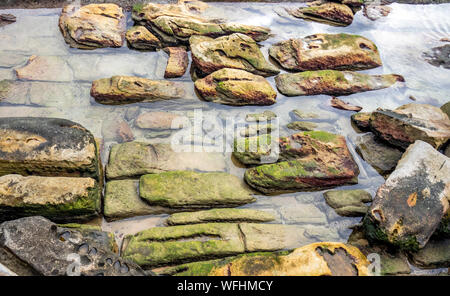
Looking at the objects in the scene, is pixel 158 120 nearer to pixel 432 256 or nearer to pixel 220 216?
pixel 220 216

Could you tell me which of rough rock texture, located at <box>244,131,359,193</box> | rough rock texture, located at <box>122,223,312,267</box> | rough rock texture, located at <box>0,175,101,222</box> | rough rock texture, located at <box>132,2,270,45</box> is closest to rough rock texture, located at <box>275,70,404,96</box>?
rough rock texture, located at <box>244,131,359,193</box>

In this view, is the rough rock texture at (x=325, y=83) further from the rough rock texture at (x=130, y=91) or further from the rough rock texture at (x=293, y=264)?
the rough rock texture at (x=293, y=264)

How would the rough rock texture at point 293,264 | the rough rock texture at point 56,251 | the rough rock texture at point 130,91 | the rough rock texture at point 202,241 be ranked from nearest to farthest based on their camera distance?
the rough rock texture at point 56,251
the rough rock texture at point 293,264
the rough rock texture at point 202,241
the rough rock texture at point 130,91

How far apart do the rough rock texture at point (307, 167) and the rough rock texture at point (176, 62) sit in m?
1.60

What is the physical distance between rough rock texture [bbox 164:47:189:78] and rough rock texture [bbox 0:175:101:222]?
191cm

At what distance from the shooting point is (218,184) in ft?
11.0

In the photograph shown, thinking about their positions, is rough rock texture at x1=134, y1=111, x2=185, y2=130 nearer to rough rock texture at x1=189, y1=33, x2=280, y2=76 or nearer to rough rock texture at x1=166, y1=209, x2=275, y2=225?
rough rock texture at x1=189, y1=33, x2=280, y2=76

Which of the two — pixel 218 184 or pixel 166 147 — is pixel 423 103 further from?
pixel 166 147

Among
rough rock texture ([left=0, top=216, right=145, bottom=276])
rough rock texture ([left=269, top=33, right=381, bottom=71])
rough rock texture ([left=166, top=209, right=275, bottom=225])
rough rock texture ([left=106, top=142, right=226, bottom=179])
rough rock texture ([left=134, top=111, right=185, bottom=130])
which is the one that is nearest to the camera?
rough rock texture ([left=0, top=216, right=145, bottom=276])

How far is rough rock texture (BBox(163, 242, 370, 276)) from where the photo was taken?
2.56m

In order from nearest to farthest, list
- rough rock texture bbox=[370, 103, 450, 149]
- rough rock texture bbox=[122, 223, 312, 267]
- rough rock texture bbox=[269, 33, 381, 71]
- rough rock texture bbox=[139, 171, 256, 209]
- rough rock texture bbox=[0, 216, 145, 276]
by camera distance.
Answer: rough rock texture bbox=[0, 216, 145, 276], rough rock texture bbox=[122, 223, 312, 267], rough rock texture bbox=[139, 171, 256, 209], rough rock texture bbox=[370, 103, 450, 149], rough rock texture bbox=[269, 33, 381, 71]

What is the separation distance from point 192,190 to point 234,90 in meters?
1.42

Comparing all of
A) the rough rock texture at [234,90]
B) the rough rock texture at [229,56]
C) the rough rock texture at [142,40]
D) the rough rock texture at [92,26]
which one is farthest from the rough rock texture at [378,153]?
the rough rock texture at [92,26]

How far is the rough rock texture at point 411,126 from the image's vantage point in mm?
3600
